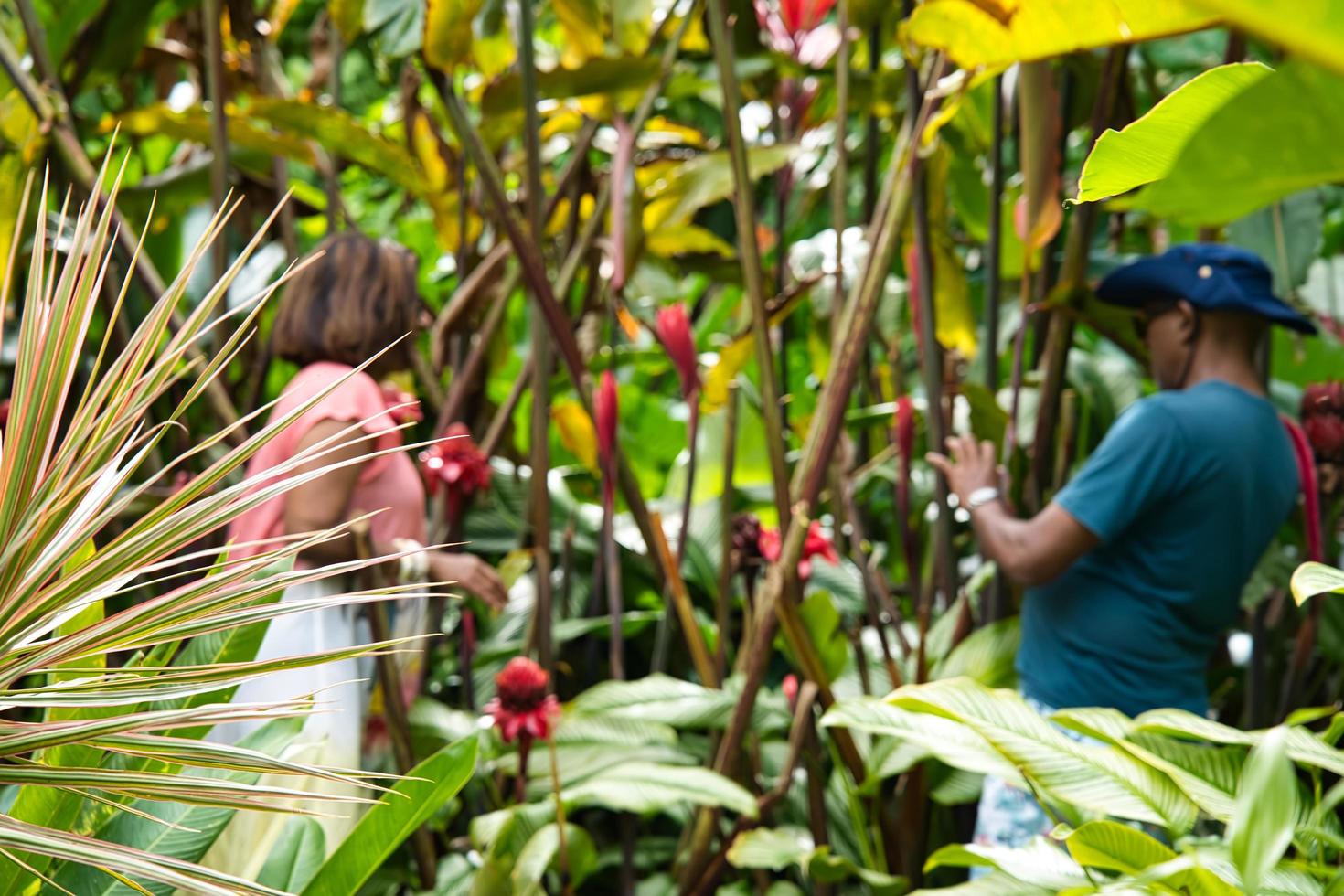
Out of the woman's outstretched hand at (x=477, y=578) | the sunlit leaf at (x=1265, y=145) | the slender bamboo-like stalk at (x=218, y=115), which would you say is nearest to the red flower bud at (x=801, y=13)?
the slender bamboo-like stalk at (x=218, y=115)

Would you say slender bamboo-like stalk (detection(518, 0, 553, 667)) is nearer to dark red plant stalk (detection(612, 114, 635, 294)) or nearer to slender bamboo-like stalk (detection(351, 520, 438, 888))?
dark red plant stalk (detection(612, 114, 635, 294))

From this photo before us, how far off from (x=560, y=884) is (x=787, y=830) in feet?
1.10

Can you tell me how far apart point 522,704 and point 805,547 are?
424mm

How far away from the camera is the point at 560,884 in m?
1.60

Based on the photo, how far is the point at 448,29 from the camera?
155 centimetres

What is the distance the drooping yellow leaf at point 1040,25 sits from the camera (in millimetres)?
520

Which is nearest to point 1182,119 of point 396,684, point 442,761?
point 442,761

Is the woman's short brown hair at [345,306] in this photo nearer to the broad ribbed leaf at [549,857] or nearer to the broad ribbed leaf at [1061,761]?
the broad ribbed leaf at [549,857]

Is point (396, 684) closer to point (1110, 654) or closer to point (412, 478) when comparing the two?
point (412, 478)

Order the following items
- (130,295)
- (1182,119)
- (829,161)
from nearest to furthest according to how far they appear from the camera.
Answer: (1182,119) < (130,295) < (829,161)

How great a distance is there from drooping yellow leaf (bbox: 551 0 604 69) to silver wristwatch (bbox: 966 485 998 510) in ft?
2.83

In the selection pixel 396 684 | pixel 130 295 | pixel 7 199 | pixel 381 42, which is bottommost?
pixel 396 684

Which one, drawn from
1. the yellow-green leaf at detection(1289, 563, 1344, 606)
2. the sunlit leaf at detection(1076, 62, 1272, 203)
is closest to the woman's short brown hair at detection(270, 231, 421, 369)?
the yellow-green leaf at detection(1289, 563, 1344, 606)

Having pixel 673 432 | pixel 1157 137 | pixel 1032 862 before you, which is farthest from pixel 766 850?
pixel 673 432
